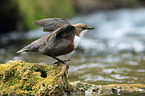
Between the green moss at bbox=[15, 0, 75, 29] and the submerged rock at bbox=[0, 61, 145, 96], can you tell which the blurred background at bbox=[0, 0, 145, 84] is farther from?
the submerged rock at bbox=[0, 61, 145, 96]

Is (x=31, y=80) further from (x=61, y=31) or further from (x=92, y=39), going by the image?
(x=92, y=39)

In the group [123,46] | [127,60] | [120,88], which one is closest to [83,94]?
[120,88]

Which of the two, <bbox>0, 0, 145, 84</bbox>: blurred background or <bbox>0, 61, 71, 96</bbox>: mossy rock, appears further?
<bbox>0, 0, 145, 84</bbox>: blurred background

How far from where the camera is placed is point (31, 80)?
3594 mm

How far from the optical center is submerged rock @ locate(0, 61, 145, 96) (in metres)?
3.47

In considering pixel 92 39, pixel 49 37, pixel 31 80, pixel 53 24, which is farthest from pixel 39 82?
pixel 92 39

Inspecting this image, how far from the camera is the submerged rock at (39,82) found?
3.47 metres

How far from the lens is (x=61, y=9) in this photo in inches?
745

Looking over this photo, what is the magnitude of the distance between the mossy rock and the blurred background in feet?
3.59

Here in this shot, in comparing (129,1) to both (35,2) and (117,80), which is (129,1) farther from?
(117,80)

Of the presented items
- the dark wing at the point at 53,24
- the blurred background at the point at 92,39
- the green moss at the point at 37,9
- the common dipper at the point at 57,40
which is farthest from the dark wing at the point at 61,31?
the green moss at the point at 37,9

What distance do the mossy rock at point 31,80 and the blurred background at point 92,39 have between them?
3.59 ft

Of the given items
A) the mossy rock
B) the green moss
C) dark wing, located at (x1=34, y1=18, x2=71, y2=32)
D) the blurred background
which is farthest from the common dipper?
the green moss

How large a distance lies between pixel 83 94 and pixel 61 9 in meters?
15.7
